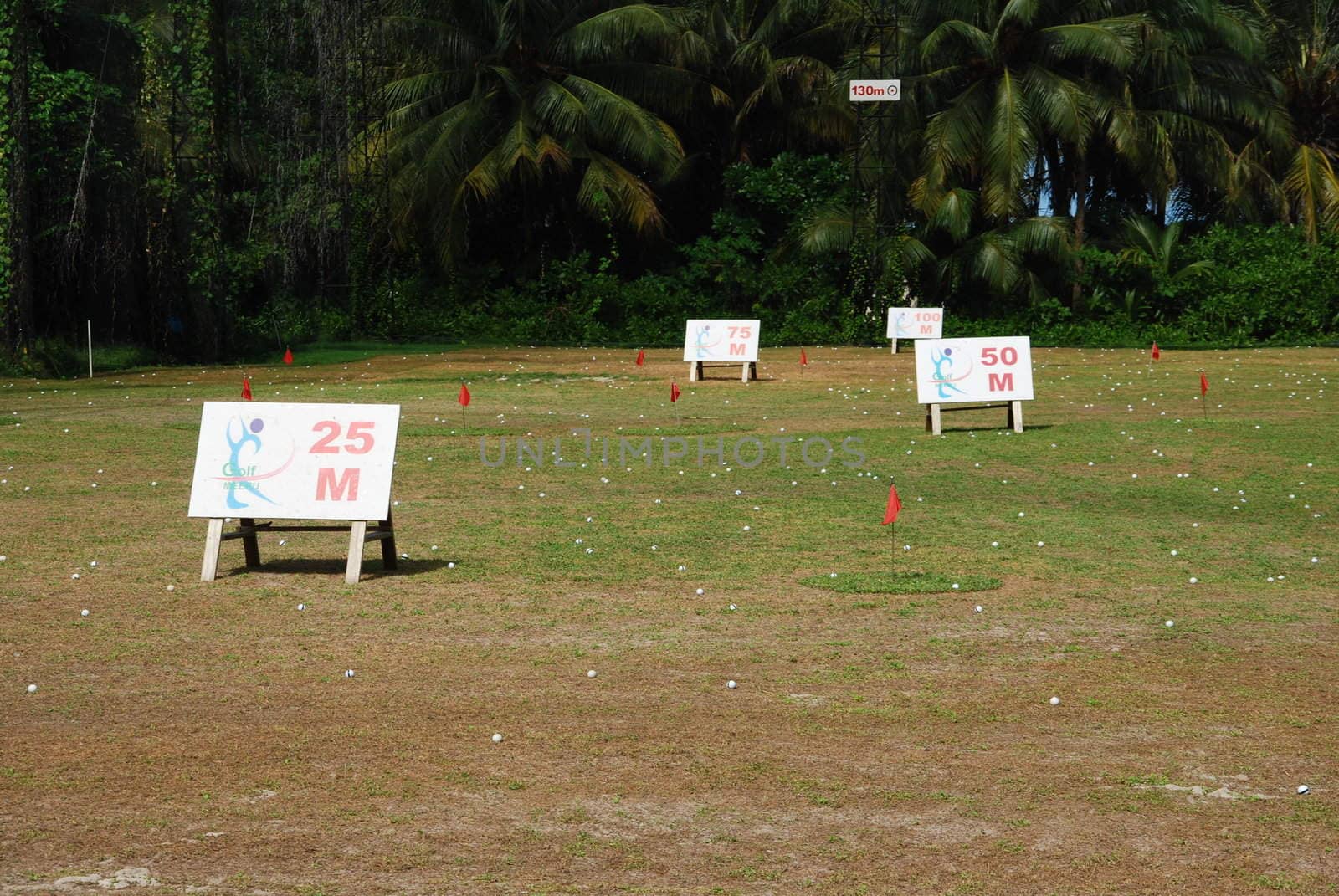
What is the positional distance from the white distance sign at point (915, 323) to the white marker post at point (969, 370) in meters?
15.9

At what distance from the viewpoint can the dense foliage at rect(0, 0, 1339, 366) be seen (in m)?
38.2

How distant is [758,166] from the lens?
45.9m

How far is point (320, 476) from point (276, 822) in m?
4.45

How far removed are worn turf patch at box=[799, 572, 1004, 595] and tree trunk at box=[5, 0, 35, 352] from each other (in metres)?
24.5

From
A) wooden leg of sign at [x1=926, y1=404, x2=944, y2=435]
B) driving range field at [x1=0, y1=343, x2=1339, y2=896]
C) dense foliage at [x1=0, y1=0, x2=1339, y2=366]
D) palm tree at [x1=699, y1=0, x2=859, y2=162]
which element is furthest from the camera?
palm tree at [x1=699, y1=0, x2=859, y2=162]

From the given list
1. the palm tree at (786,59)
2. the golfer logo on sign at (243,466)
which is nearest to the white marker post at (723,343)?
the palm tree at (786,59)

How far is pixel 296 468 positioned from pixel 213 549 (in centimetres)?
74

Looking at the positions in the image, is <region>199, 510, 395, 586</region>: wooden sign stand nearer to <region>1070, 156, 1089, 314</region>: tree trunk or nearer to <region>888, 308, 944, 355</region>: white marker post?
<region>888, 308, 944, 355</region>: white marker post

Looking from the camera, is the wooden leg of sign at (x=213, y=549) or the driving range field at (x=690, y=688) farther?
the wooden leg of sign at (x=213, y=549)

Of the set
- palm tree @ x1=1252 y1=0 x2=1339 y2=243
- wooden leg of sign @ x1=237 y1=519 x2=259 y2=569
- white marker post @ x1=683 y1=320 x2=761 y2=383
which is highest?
palm tree @ x1=1252 y1=0 x2=1339 y2=243

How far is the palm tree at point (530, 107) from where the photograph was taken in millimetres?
39344

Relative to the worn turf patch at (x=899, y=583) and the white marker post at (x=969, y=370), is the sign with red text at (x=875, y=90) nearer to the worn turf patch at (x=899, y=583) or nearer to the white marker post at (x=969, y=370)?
the white marker post at (x=969, y=370)

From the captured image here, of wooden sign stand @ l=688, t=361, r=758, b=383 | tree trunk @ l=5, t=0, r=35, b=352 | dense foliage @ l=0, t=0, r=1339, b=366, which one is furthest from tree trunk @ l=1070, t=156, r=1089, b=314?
tree trunk @ l=5, t=0, r=35, b=352

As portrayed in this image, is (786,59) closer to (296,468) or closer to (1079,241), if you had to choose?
(1079,241)
